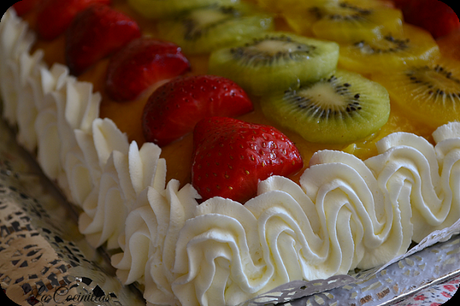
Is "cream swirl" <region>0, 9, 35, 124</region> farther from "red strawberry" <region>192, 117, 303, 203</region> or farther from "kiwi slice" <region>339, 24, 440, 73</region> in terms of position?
"kiwi slice" <region>339, 24, 440, 73</region>

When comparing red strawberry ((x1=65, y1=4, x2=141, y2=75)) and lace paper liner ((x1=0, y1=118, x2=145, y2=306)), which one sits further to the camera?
red strawberry ((x1=65, y1=4, x2=141, y2=75))

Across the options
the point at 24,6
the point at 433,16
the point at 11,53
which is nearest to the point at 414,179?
the point at 433,16

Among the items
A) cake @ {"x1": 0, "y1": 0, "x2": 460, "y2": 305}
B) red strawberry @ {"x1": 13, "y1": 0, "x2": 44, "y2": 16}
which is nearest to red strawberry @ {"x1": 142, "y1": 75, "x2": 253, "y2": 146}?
cake @ {"x1": 0, "y1": 0, "x2": 460, "y2": 305}

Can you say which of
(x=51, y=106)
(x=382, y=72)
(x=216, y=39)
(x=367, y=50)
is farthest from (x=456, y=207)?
(x=51, y=106)

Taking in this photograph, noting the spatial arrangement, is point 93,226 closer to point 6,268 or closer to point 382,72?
point 6,268

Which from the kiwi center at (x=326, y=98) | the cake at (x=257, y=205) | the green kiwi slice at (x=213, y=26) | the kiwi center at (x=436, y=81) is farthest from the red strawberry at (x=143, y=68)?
the kiwi center at (x=436, y=81)

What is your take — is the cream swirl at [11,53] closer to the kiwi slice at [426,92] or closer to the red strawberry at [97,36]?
the red strawberry at [97,36]
